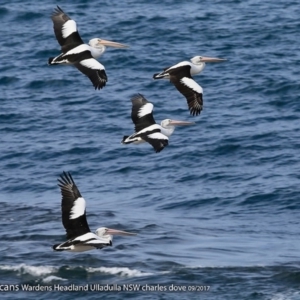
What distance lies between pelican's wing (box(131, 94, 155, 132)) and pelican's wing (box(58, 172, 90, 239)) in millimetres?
2666

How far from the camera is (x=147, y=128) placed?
29031 millimetres

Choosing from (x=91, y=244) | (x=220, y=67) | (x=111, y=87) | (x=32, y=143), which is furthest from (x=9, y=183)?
(x=91, y=244)

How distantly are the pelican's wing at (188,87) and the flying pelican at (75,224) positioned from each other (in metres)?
2.91

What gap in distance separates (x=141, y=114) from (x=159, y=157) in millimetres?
13203

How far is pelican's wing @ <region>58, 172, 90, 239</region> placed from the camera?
2731cm

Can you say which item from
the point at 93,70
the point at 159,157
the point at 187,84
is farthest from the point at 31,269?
the point at 159,157

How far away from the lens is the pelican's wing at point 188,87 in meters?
28.0

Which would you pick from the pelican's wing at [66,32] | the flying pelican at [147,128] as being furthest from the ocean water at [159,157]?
the pelican's wing at [66,32]

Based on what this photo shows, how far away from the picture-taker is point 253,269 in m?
33.4

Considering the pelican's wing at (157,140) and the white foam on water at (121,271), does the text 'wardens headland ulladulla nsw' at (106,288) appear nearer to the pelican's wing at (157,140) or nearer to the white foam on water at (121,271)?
the white foam on water at (121,271)

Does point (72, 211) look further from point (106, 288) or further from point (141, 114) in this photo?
point (106, 288)

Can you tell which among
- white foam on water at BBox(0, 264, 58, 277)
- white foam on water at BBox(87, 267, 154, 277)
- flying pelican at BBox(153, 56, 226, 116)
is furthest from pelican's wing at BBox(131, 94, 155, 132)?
white foam on water at BBox(0, 264, 58, 277)

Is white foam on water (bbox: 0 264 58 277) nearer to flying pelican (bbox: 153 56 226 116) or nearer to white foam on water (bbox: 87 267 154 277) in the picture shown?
white foam on water (bbox: 87 267 154 277)

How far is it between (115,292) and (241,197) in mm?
9107
